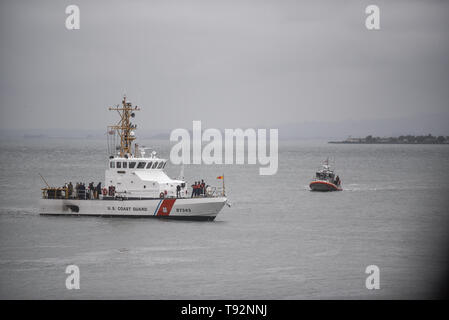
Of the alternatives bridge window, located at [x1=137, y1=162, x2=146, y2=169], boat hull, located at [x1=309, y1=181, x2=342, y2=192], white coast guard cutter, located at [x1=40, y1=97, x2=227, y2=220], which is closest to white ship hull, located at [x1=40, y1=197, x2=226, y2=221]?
white coast guard cutter, located at [x1=40, y1=97, x2=227, y2=220]

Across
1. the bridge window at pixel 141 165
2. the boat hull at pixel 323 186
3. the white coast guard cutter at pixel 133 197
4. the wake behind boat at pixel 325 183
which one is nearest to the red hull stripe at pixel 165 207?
the white coast guard cutter at pixel 133 197

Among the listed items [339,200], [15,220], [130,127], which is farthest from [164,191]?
[339,200]

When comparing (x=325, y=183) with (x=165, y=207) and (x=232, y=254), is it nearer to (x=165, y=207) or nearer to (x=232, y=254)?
(x=165, y=207)

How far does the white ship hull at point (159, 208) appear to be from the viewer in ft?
141

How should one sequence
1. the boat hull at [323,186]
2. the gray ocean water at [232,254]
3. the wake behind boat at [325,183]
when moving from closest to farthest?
the gray ocean water at [232,254]
the boat hull at [323,186]
the wake behind boat at [325,183]

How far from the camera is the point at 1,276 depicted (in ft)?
99.2

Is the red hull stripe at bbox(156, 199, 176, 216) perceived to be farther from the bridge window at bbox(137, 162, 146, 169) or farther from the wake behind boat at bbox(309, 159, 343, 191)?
the wake behind boat at bbox(309, 159, 343, 191)

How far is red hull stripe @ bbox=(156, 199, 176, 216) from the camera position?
43094 mm

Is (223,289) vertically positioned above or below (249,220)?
below

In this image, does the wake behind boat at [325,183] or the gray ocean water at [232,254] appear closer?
the gray ocean water at [232,254]

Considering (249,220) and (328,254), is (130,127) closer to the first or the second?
(249,220)

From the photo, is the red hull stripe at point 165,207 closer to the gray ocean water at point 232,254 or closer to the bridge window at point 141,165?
the gray ocean water at point 232,254

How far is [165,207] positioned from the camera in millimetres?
43188
